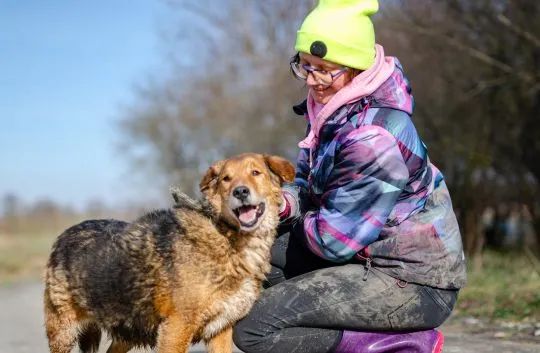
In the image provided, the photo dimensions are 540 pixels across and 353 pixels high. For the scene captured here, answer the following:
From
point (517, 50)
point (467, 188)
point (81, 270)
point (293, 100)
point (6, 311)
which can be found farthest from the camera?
point (293, 100)

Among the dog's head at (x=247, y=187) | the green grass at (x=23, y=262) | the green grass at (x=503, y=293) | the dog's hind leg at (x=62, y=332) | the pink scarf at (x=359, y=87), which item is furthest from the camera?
the green grass at (x=23, y=262)

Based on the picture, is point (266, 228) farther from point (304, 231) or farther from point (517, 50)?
point (517, 50)

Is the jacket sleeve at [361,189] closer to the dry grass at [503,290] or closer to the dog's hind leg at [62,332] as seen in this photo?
the dog's hind leg at [62,332]

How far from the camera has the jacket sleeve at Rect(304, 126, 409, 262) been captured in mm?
4688

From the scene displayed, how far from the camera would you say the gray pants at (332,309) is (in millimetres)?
4957

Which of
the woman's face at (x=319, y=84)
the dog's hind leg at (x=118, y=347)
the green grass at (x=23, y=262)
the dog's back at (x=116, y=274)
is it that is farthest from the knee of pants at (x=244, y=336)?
the green grass at (x=23, y=262)

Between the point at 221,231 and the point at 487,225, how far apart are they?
1117 centimetres

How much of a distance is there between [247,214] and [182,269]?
1.77ft

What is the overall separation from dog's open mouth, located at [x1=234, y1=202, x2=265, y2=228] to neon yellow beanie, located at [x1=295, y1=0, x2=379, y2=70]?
1.07m

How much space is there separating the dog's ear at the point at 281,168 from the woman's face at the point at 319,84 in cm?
48

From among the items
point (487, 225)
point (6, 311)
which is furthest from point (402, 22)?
point (6, 311)

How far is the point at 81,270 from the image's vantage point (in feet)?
17.8

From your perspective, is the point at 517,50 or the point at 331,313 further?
the point at 517,50

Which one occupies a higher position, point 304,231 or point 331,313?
→ point 304,231
